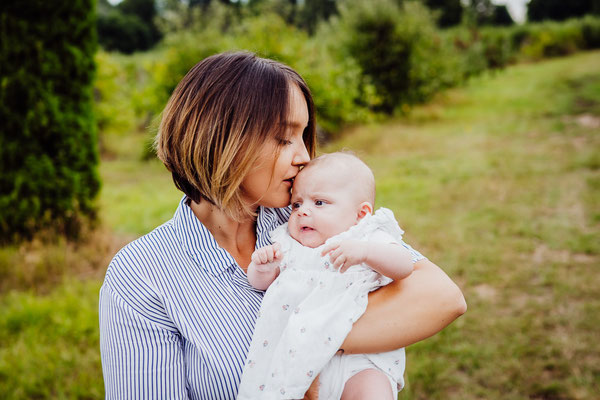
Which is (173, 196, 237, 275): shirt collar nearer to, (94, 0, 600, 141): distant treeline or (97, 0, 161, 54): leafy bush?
(94, 0, 600, 141): distant treeline

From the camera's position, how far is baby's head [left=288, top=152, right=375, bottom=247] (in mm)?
1664

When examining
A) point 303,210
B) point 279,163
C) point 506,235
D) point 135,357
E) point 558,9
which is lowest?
point 506,235

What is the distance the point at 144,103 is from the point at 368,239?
1001 cm

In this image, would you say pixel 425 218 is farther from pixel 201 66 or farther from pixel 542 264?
pixel 201 66

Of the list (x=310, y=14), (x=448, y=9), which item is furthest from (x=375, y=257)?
(x=448, y=9)

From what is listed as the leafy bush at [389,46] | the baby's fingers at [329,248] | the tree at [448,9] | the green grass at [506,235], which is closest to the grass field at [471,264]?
the green grass at [506,235]

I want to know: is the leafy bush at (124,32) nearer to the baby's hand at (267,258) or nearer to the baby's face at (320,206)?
the baby's face at (320,206)

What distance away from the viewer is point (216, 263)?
60.1 inches

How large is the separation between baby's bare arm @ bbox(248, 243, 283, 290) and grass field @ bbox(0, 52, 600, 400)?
1.31m

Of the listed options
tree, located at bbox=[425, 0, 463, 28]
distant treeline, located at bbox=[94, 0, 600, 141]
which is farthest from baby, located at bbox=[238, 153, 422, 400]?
tree, located at bbox=[425, 0, 463, 28]

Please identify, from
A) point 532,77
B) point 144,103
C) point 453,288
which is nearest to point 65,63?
point 453,288

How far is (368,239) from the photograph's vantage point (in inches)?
62.2

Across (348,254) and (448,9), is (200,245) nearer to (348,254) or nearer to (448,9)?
(348,254)

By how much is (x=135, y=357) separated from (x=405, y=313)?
31.3 inches
